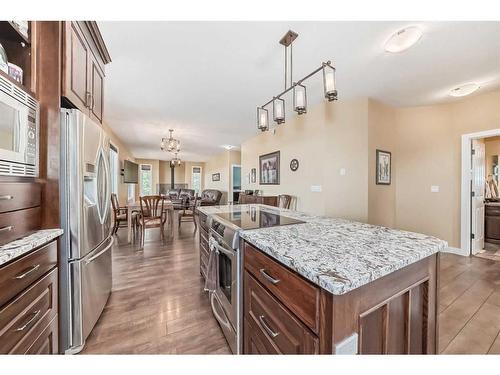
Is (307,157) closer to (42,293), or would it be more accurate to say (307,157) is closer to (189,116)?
(189,116)

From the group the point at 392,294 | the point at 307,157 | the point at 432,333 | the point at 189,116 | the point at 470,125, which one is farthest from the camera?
the point at 189,116

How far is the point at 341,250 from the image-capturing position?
900 mm

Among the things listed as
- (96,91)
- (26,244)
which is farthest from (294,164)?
(26,244)

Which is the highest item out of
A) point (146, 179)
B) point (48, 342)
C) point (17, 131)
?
point (146, 179)

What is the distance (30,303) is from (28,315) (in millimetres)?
52

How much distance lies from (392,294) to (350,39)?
2.09 m

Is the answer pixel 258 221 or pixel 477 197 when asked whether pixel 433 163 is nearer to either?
pixel 477 197

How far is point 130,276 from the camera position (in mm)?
2457

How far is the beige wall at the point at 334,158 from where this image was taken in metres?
3.21

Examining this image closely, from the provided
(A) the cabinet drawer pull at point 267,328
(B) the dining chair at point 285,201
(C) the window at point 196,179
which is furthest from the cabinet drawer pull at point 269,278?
(C) the window at point 196,179

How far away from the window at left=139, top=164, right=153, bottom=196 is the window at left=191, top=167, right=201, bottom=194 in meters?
2.14

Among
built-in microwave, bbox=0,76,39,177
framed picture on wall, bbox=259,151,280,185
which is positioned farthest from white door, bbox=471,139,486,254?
built-in microwave, bbox=0,76,39,177

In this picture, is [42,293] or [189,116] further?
[189,116]
